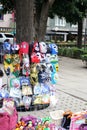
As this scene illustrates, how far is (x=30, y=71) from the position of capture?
7633mm

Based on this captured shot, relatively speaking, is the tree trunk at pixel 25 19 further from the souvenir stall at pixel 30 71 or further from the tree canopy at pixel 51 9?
the tree canopy at pixel 51 9

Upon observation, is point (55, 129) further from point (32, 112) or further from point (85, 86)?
point (85, 86)

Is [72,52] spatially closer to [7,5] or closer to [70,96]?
[7,5]

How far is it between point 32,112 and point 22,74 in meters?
0.79

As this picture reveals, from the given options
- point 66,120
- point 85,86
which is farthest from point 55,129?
point 85,86

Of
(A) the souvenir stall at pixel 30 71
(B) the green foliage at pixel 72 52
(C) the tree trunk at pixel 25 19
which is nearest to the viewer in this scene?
(A) the souvenir stall at pixel 30 71

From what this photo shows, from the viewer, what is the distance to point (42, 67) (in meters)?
7.69

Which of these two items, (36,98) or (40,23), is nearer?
(36,98)

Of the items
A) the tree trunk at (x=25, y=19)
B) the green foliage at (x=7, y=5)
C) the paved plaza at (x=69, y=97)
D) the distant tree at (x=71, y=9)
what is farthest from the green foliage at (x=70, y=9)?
the tree trunk at (x=25, y=19)

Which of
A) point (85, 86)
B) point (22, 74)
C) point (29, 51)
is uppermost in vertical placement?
point (29, 51)

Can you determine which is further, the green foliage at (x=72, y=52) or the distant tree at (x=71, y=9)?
the green foliage at (x=72, y=52)

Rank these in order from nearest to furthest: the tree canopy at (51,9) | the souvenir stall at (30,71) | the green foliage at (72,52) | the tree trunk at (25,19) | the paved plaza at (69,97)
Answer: the souvenir stall at (30,71), the paved plaza at (69,97), the tree trunk at (25,19), the tree canopy at (51,9), the green foliage at (72,52)

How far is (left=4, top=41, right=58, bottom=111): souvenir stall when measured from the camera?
752 centimetres

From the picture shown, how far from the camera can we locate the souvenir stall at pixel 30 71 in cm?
752
